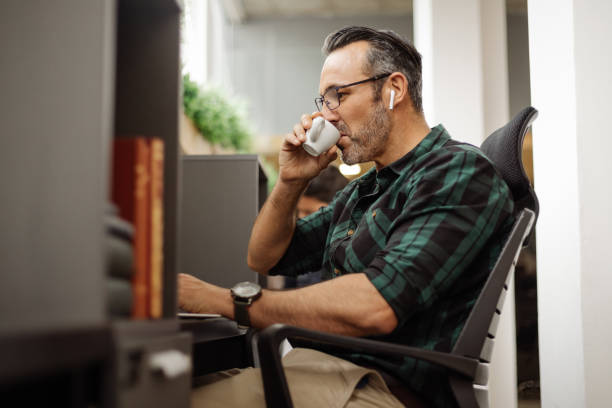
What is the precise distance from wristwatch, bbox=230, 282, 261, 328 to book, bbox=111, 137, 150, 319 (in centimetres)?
44

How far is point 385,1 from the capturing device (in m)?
5.70

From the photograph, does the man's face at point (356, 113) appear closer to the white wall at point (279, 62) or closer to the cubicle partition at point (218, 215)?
the cubicle partition at point (218, 215)

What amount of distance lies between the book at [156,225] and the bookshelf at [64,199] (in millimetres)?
29

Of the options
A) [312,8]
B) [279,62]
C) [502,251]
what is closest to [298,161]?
[502,251]

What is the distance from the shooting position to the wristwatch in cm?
95

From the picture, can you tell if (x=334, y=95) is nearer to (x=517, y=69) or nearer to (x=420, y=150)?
(x=420, y=150)

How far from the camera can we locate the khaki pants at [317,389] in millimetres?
869

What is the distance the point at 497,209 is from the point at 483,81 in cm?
→ 176

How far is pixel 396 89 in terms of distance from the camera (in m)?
1.33

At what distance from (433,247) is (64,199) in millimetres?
620

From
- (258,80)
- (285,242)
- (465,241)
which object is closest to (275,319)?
(465,241)

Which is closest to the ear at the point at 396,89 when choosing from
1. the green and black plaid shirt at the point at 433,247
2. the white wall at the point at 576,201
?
the green and black plaid shirt at the point at 433,247

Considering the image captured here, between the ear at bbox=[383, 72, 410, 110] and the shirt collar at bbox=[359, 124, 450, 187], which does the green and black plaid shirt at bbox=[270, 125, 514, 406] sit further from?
the ear at bbox=[383, 72, 410, 110]

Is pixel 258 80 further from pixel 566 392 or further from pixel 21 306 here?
pixel 21 306
